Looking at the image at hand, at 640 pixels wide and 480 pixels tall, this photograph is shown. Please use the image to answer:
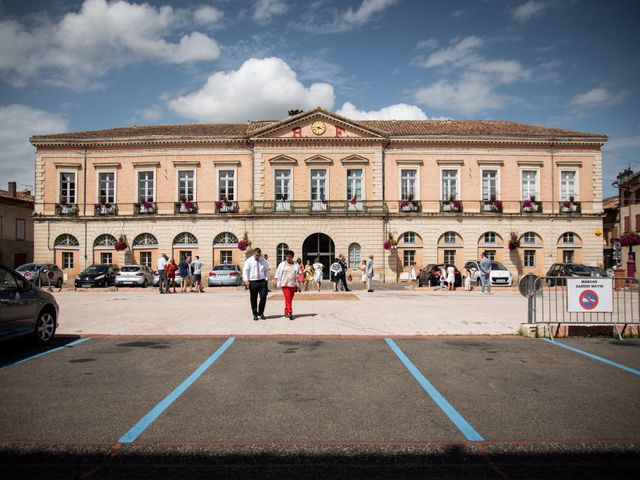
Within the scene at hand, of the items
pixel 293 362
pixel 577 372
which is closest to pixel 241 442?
pixel 293 362

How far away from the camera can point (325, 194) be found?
36.2 m

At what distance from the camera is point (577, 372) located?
6645 mm

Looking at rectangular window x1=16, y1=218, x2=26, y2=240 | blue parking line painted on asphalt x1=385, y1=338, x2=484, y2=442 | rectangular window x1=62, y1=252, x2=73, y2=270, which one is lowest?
blue parking line painted on asphalt x1=385, y1=338, x2=484, y2=442

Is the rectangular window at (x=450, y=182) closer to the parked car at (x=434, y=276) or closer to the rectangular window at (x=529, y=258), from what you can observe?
the rectangular window at (x=529, y=258)

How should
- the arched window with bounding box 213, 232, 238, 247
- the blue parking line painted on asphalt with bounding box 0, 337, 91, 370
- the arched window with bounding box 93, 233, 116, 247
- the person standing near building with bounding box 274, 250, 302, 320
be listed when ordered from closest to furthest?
1. the blue parking line painted on asphalt with bounding box 0, 337, 91, 370
2. the person standing near building with bounding box 274, 250, 302, 320
3. the arched window with bounding box 213, 232, 238, 247
4. the arched window with bounding box 93, 233, 116, 247

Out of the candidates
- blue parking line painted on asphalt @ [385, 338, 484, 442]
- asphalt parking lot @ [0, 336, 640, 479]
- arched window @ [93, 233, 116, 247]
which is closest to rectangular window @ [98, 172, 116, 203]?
arched window @ [93, 233, 116, 247]

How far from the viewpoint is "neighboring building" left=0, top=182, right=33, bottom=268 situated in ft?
146

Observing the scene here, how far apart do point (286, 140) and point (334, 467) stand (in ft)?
110

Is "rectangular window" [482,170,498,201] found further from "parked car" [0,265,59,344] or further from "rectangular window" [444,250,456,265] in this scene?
"parked car" [0,265,59,344]

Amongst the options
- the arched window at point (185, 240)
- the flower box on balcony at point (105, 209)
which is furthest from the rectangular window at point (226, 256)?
the flower box on balcony at point (105, 209)

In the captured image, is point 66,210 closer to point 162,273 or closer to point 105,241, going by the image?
point 105,241

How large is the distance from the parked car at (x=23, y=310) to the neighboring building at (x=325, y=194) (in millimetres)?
26409

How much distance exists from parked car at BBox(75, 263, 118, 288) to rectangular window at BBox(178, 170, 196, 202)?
30.0ft

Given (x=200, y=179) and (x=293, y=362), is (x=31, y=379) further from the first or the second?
(x=200, y=179)
